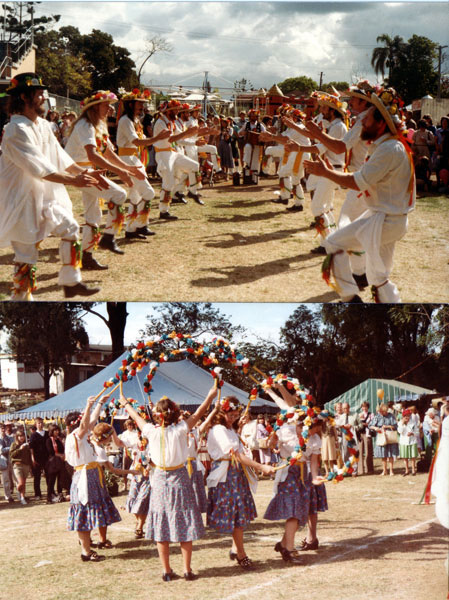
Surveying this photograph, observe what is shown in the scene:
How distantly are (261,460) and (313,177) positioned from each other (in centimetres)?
206

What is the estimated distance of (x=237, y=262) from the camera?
431 centimetres

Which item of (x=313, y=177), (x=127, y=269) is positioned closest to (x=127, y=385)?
(x=127, y=269)

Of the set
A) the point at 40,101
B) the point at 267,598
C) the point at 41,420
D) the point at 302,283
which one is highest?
the point at 40,101

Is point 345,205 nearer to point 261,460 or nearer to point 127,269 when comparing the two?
point 127,269

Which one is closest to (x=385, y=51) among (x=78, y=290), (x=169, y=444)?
(x=78, y=290)

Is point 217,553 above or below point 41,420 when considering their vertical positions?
below

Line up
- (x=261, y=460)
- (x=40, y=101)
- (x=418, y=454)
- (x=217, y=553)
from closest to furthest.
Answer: (x=40, y=101) → (x=217, y=553) → (x=261, y=460) → (x=418, y=454)

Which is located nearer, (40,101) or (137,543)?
(40,101)

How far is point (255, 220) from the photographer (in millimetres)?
4613

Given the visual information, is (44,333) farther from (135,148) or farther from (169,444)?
(135,148)

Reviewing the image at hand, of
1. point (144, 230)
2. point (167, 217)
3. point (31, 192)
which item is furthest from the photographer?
point (167, 217)

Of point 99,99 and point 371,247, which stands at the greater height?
point 99,99

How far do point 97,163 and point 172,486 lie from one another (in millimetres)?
1963

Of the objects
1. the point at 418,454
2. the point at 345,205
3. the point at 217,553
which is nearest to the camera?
the point at 345,205
